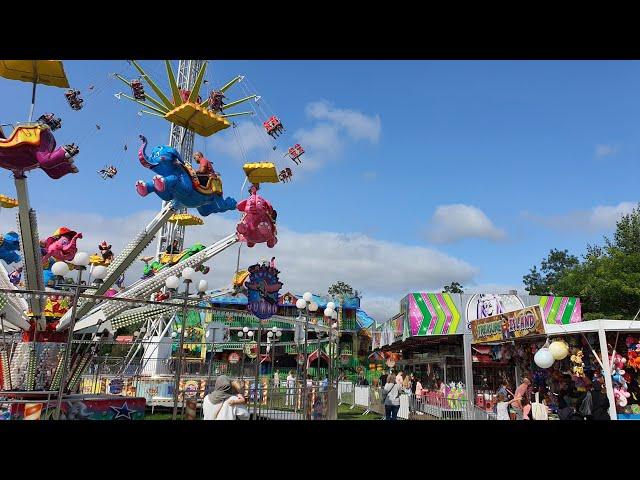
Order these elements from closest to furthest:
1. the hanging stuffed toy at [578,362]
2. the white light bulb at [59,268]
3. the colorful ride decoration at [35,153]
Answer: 1. the white light bulb at [59,268]
2. the colorful ride decoration at [35,153]
3. the hanging stuffed toy at [578,362]

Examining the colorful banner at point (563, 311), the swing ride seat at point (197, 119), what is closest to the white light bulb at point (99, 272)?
the swing ride seat at point (197, 119)

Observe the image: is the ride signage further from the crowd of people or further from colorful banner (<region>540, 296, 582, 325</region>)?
colorful banner (<region>540, 296, 582, 325</region>)

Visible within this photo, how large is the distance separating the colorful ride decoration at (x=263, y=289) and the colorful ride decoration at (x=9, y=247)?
8.72 metres

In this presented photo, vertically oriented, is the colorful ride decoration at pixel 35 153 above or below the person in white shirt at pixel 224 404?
above

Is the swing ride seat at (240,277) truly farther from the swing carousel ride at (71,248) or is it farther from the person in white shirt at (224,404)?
the person in white shirt at (224,404)

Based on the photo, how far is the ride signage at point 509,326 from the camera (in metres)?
12.5

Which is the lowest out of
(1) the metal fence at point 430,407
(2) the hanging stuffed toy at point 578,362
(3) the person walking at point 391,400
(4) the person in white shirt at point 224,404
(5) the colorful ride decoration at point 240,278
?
(1) the metal fence at point 430,407

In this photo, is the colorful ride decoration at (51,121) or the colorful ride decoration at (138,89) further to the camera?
the colorful ride decoration at (138,89)

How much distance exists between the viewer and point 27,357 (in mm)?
10570
